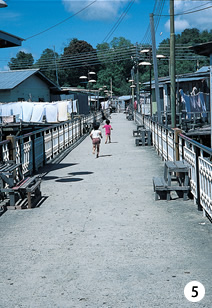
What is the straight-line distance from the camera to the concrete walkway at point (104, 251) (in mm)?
4590

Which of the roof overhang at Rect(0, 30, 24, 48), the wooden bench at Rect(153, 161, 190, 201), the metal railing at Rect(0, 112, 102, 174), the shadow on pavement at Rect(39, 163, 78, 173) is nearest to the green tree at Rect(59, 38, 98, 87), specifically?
the metal railing at Rect(0, 112, 102, 174)

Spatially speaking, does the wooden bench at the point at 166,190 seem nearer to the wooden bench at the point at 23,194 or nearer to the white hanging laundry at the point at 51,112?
the wooden bench at the point at 23,194

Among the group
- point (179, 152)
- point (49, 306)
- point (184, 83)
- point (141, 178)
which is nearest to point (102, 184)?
point (141, 178)

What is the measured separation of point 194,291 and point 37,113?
86.1 feet

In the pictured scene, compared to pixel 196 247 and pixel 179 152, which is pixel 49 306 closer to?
pixel 196 247

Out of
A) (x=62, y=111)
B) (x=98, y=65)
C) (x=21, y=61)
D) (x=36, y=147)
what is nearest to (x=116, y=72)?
(x=98, y=65)

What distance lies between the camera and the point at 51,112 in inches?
1198

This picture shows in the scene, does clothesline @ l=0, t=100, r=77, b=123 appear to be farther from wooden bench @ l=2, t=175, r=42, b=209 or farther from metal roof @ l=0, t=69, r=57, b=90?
wooden bench @ l=2, t=175, r=42, b=209

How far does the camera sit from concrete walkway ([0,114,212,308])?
459 cm

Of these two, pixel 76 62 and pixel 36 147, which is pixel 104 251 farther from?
pixel 76 62

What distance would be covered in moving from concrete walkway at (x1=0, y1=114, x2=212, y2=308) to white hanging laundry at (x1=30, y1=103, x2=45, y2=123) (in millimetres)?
19467

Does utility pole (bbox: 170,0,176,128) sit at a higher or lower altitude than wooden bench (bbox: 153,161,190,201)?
higher

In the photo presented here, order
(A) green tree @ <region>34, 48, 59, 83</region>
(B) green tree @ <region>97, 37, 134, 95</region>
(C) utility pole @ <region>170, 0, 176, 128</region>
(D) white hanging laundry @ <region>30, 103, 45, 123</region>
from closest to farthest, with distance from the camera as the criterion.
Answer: (C) utility pole @ <region>170, 0, 176, 128</region>
(D) white hanging laundry @ <region>30, 103, 45, 123</region>
(A) green tree @ <region>34, 48, 59, 83</region>
(B) green tree @ <region>97, 37, 134, 95</region>

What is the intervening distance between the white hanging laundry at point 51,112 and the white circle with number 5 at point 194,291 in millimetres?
26156
